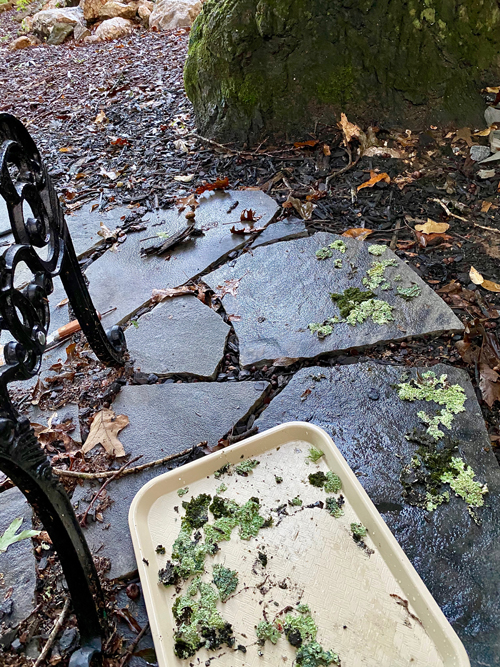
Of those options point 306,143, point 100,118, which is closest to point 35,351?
point 306,143

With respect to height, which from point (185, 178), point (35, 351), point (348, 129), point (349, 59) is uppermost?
point (349, 59)

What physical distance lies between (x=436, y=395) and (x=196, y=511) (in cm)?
105

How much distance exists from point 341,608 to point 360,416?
0.72 metres

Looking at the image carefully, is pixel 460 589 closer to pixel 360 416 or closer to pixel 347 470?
pixel 347 470

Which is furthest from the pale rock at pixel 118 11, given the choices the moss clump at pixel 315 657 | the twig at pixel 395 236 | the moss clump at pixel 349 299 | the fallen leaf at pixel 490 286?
the moss clump at pixel 315 657

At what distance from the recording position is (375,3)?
3148 mm

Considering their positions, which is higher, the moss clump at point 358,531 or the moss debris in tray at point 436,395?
the moss debris in tray at point 436,395

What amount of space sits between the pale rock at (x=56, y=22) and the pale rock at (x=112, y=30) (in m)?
0.62

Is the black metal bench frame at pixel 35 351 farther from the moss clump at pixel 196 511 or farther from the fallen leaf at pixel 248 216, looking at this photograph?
the fallen leaf at pixel 248 216

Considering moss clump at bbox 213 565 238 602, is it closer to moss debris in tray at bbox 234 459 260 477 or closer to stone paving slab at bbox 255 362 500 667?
moss debris in tray at bbox 234 459 260 477

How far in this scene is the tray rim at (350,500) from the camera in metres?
1.27

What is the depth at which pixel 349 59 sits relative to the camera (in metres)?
3.31

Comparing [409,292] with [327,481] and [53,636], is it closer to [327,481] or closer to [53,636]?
[327,481]

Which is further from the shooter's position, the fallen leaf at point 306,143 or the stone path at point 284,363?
the fallen leaf at point 306,143
